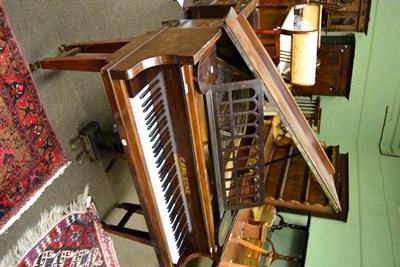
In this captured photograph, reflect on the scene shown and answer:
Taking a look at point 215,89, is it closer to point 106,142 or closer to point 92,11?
point 106,142

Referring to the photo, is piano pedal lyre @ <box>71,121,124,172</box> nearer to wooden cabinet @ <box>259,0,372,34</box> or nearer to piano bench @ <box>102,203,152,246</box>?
piano bench @ <box>102,203,152,246</box>

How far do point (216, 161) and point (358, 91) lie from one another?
3.34m

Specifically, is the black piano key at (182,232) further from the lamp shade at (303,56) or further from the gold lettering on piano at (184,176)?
the lamp shade at (303,56)

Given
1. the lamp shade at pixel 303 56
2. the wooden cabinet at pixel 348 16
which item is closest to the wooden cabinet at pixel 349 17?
the wooden cabinet at pixel 348 16

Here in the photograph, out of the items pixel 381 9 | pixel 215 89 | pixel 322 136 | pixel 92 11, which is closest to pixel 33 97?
pixel 92 11

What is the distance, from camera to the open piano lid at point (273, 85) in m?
1.55

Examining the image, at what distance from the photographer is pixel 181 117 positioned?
4.38 ft

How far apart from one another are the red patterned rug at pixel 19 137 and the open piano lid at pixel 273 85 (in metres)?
1.01

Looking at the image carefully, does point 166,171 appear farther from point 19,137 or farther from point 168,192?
point 19,137

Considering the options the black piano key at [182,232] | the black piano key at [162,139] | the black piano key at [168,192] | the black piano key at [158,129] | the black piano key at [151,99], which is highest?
the black piano key at [151,99]

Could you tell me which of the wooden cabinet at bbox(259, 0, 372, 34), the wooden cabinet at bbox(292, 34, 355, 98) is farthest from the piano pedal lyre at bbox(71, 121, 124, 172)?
the wooden cabinet at bbox(259, 0, 372, 34)

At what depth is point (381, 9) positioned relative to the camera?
12.0 feet

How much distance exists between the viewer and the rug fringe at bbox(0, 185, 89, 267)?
1652mm

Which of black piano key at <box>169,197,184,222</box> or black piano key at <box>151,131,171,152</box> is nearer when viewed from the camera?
black piano key at <box>151,131,171,152</box>
